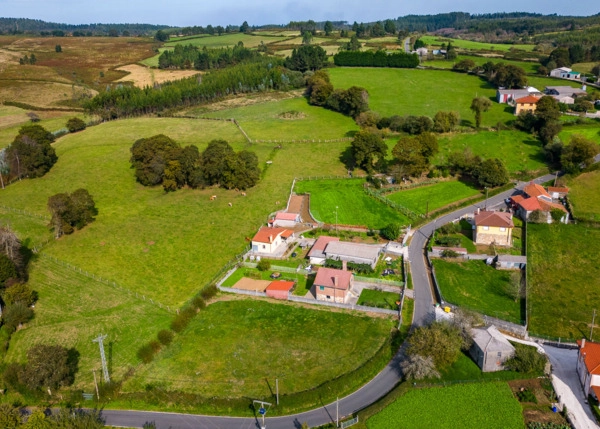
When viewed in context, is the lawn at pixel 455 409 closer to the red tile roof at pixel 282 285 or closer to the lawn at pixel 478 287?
the lawn at pixel 478 287

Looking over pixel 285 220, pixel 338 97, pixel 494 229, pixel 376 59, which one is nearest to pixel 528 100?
pixel 338 97

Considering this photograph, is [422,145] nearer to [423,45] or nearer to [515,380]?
[515,380]

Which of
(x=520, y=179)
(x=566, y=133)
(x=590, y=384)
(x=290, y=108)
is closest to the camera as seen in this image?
(x=590, y=384)

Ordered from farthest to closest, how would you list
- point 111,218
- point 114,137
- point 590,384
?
point 114,137 < point 111,218 < point 590,384

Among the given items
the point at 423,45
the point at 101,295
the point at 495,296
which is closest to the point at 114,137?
the point at 101,295

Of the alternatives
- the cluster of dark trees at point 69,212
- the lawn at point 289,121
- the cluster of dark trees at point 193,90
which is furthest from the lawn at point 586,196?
the cluster of dark trees at point 193,90

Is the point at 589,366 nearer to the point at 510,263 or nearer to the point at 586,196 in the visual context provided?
the point at 510,263
